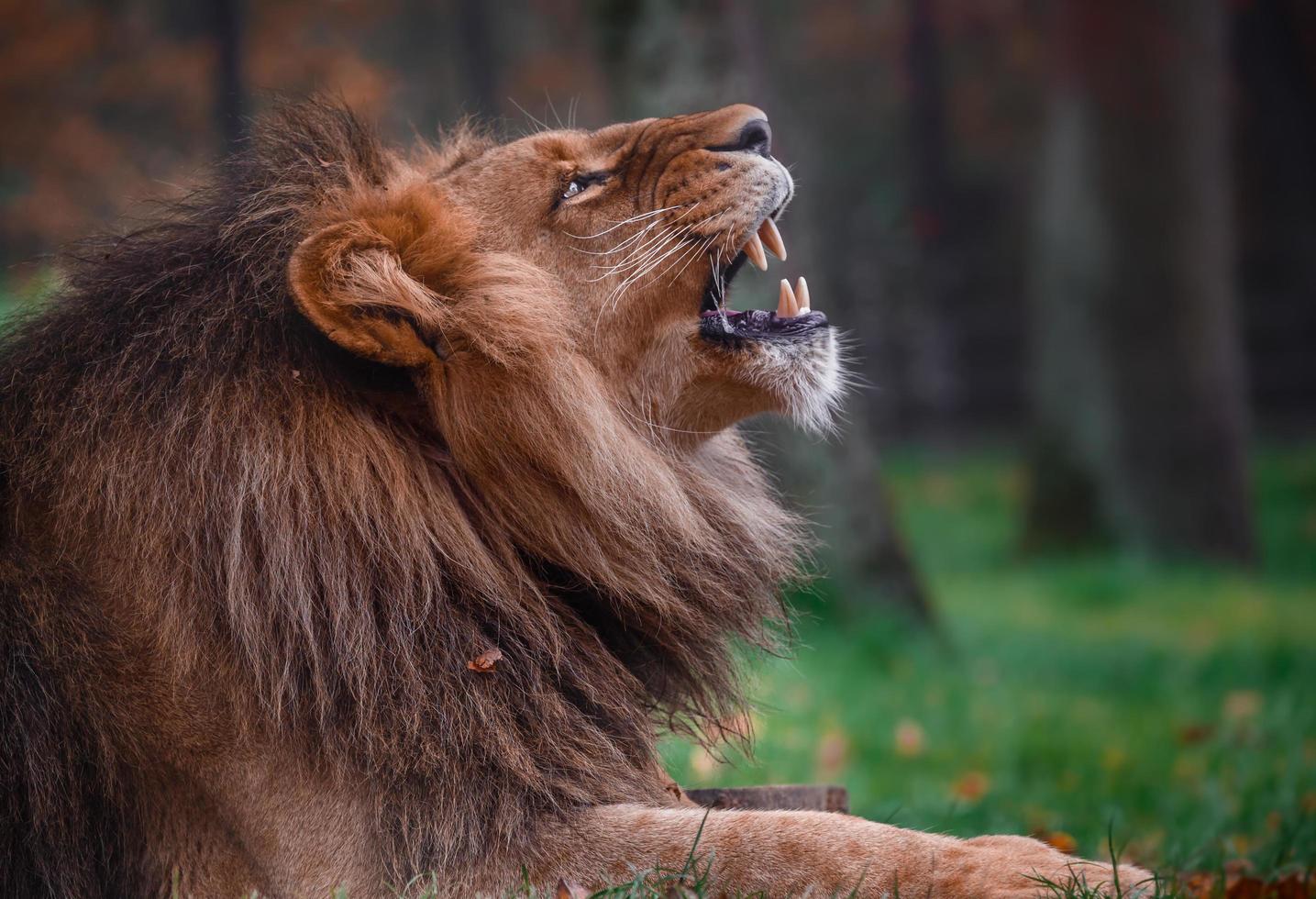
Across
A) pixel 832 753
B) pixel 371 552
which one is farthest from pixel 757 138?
pixel 832 753

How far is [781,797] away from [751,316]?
1.14 metres

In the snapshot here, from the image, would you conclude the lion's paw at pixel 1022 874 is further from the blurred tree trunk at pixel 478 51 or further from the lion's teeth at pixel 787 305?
the blurred tree trunk at pixel 478 51

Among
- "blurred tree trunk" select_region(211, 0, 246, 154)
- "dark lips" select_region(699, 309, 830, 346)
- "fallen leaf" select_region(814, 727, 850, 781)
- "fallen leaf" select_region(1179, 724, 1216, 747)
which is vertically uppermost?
"blurred tree trunk" select_region(211, 0, 246, 154)

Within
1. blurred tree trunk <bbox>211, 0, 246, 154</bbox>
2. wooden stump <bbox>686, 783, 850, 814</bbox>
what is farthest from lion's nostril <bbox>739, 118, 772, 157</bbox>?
blurred tree trunk <bbox>211, 0, 246, 154</bbox>

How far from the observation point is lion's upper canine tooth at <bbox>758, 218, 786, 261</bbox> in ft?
11.0

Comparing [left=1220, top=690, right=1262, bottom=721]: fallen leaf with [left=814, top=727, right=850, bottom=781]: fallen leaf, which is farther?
[left=1220, top=690, right=1262, bottom=721]: fallen leaf

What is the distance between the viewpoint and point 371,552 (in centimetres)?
272

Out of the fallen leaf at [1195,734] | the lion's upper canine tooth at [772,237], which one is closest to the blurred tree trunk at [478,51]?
the fallen leaf at [1195,734]

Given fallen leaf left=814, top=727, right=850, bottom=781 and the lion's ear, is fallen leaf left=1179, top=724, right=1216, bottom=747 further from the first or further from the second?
the lion's ear

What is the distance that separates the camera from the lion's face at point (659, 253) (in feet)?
10.3

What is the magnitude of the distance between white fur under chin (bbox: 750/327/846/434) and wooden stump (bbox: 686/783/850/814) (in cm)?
88

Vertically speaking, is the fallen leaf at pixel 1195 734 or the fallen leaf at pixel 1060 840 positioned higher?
the fallen leaf at pixel 1060 840

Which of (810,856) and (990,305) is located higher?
(990,305)

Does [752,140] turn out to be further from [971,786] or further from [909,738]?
[909,738]
